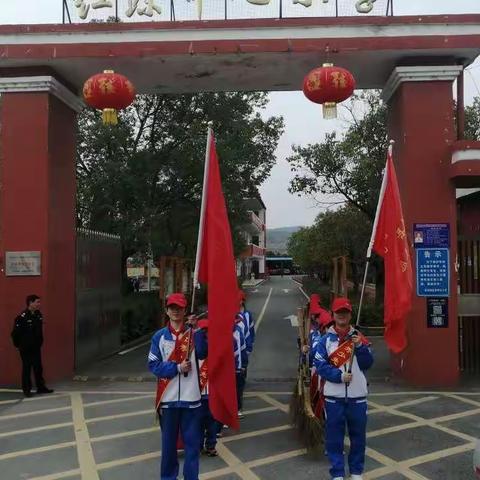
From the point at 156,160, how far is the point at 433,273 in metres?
9.49

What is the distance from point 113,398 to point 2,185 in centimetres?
386

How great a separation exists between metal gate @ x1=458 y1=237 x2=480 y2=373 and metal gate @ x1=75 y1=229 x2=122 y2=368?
6706 millimetres

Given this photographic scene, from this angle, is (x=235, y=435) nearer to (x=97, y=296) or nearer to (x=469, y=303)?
(x=469, y=303)

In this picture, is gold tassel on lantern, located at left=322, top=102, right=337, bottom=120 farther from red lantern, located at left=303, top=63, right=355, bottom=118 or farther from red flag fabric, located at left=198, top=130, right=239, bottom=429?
red flag fabric, located at left=198, top=130, right=239, bottom=429

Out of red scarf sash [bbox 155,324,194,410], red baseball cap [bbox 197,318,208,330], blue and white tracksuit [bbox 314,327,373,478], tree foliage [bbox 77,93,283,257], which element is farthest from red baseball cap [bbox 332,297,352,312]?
tree foliage [bbox 77,93,283,257]

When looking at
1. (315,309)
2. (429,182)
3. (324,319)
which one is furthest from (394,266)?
(429,182)

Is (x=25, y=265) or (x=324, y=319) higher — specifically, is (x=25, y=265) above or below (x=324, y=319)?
above

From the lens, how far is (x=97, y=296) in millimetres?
11922

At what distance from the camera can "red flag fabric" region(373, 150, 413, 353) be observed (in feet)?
18.1

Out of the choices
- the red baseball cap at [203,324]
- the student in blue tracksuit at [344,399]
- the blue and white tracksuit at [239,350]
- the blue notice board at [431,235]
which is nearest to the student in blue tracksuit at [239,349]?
the blue and white tracksuit at [239,350]

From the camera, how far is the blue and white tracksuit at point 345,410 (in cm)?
485

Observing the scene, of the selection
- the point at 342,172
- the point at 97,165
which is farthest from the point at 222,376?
the point at 342,172

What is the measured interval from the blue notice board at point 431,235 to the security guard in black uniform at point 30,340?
5880 millimetres

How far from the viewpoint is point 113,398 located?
8.59 m
